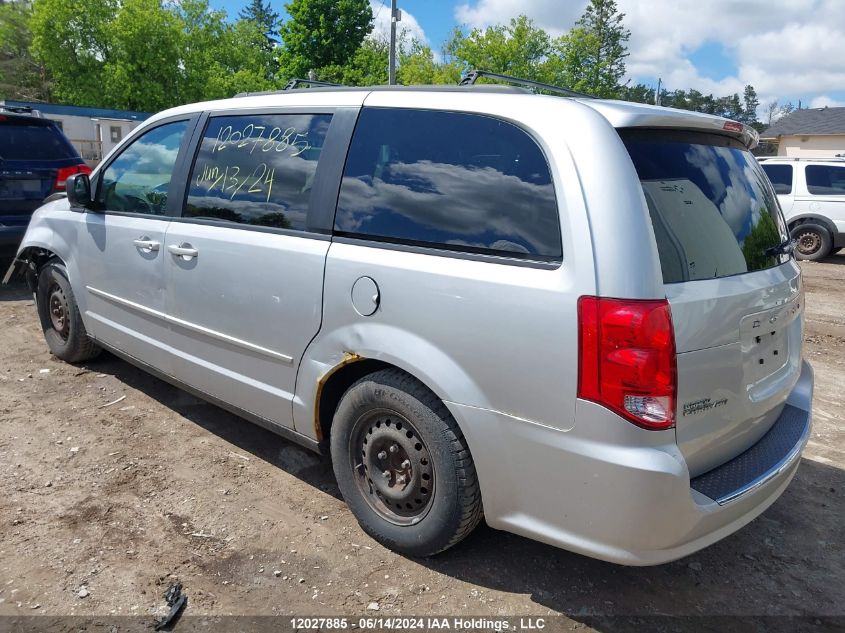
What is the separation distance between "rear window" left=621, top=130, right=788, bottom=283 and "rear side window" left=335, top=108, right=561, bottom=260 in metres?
0.38

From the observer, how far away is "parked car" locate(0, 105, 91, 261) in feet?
23.2

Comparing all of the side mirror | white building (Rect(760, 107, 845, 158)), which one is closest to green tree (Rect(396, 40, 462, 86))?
white building (Rect(760, 107, 845, 158))

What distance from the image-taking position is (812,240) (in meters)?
13.2

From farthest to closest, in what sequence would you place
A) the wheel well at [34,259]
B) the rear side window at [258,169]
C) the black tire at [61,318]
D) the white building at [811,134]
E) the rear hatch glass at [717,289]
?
1. the white building at [811,134]
2. the wheel well at [34,259]
3. the black tire at [61,318]
4. the rear side window at [258,169]
5. the rear hatch glass at [717,289]

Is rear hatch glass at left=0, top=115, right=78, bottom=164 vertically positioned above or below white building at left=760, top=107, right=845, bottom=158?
below

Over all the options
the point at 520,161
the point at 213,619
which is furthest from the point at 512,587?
the point at 520,161

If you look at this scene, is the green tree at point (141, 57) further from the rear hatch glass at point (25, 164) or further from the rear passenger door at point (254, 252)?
the rear passenger door at point (254, 252)

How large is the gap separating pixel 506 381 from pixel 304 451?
1.99 meters

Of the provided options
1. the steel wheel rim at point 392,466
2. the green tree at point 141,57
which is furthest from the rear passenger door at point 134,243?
the green tree at point 141,57

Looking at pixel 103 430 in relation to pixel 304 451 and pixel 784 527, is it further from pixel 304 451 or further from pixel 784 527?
pixel 784 527

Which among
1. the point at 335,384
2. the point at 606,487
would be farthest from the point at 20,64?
the point at 606,487

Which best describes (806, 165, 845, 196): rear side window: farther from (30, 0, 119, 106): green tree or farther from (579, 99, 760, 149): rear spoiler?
(30, 0, 119, 106): green tree

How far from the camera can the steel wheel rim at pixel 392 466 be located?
2.74 m

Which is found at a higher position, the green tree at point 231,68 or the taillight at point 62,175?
the green tree at point 231,68
